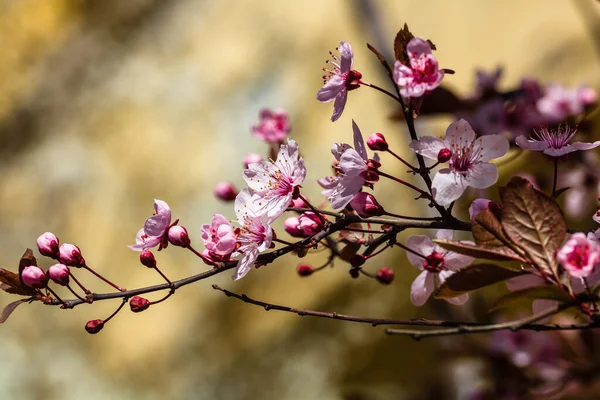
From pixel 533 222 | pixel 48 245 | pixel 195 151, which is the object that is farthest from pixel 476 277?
pixel 195 151

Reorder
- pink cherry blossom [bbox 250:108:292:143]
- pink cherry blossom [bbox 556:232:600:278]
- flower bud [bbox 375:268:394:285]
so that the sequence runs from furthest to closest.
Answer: pink cherry blossom [bbox 250:108:292:143] → flower bud [bbox 375:268:394:285] → pink cherry blossom [bbox 556:232:600:278]

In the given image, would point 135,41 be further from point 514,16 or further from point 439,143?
point 439,143

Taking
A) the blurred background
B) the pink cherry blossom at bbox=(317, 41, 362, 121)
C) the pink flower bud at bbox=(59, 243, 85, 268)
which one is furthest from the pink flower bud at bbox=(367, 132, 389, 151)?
the blurred background

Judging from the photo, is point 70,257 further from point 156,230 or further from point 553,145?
point 553,145

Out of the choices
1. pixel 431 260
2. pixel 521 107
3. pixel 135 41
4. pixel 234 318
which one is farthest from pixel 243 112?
pixel 431 260

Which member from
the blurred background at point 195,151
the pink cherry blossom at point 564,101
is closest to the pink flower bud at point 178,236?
the pink cherry blossom at point 564,101

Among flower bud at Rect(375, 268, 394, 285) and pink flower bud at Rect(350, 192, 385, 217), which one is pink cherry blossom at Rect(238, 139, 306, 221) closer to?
pink flower bud at Rect(350, 192, 385, 217)

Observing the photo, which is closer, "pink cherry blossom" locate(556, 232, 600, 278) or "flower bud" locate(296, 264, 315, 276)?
"pink cherry blossom" locate(556, 232, 600, 278)

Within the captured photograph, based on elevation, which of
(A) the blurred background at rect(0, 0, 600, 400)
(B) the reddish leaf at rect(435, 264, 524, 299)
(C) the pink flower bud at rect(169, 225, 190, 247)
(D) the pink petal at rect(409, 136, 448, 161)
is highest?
(D) the pink petal at rect(409, 136, 448, 161)
